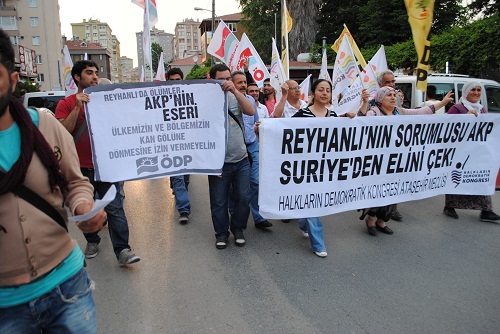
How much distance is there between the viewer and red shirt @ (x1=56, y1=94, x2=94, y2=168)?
362 centimetres

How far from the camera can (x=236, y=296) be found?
3.31m

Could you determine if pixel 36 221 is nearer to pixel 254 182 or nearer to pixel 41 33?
pixel 254 182

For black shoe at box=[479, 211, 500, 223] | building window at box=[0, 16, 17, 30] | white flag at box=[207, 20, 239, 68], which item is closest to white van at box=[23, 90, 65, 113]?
white flag at box=[207, 20, 239, 68]

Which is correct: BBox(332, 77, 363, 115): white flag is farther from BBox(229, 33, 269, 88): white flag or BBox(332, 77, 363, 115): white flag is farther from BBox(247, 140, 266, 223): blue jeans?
BBox(229, 33, 269, 88): white flag

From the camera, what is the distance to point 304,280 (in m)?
3.59

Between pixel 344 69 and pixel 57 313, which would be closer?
pixel 57 313

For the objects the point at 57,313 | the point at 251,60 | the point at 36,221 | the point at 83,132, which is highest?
the point at 251,60

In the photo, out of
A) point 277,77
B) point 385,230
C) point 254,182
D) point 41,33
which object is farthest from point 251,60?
point 41,33

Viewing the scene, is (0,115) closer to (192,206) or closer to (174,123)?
(174,123)

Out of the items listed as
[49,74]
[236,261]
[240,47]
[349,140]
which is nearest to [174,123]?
[236,261]

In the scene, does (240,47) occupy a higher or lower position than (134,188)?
higher

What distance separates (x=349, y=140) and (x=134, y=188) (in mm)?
4781

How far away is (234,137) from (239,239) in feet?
3.97

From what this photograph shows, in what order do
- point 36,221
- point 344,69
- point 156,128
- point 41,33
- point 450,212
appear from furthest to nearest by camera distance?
point 41,33, point 344,69, point 450,212, point 156,128, point 36,221
